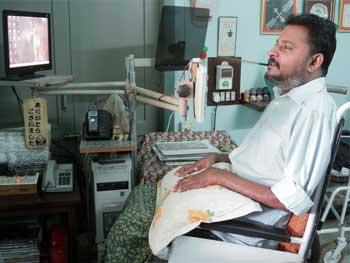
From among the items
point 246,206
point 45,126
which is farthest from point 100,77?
point 246,206

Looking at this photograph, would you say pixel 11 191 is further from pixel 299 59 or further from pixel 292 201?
pixel 299 59

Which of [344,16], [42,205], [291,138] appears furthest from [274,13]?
[42,205]

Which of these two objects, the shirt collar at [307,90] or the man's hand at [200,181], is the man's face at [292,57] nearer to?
the shirt collar at [307,90]

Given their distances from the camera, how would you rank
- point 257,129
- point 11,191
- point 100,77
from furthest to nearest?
point 100,77 < point 11,191 < point 257,129

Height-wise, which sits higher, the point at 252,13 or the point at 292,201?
the point at 252,13

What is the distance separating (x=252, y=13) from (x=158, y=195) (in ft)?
5.36

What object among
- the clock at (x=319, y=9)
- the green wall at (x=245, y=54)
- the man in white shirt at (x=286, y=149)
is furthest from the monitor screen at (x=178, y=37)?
the clock at (x=319, y=9)

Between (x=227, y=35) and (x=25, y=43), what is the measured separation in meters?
1.35

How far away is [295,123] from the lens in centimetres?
132

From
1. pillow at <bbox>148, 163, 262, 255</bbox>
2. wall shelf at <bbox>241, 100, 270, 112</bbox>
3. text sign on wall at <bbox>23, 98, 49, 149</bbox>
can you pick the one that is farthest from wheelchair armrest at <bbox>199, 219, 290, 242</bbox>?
wall shelf at <bbox>241, 100, 270, 112</bbox>

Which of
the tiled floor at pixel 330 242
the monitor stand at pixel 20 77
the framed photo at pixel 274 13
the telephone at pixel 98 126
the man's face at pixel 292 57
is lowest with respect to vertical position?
the tiled floor at pixel 330 242

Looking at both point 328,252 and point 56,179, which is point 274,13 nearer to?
point 328,252

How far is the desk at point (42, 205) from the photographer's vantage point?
69.7 inches

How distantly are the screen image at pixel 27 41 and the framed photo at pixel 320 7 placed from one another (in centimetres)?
181
